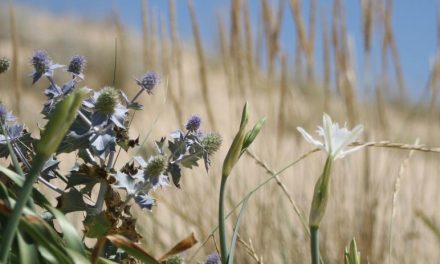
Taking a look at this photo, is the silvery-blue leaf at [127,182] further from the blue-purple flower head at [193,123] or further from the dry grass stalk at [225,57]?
the dry grass stalk at [225,57]

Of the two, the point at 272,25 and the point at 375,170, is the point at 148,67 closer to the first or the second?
the point at 272,25

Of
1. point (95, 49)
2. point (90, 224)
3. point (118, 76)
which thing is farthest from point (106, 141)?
point (95, 49)

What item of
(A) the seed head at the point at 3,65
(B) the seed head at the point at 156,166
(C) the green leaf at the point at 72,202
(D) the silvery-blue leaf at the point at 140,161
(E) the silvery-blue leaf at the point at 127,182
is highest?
(A) the seed head at the point at 3,65

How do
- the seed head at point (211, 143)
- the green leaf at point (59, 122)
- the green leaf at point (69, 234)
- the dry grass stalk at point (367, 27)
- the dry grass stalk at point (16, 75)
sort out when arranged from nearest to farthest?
the green leaf at point (59, 122) < the green leaf at point (69, 234) < the seed head at point (211, 143) < the dry grass stalk at point (16, 75) < the dry grass stalk at point (367, 27)

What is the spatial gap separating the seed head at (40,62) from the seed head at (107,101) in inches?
4.5

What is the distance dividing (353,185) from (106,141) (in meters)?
1.78

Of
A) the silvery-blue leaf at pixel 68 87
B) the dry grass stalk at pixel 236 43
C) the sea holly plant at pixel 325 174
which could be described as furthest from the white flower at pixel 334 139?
the dry grass stalk at pixel 236 43

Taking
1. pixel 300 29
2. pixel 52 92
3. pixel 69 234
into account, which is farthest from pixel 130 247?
pixel 300 29

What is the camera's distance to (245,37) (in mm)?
2336

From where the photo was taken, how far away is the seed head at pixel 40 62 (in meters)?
0.93

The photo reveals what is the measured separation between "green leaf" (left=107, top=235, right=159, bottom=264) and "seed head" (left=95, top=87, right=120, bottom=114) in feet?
0.60

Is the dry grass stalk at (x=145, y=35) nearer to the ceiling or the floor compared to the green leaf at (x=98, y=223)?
nearer to the ceiling

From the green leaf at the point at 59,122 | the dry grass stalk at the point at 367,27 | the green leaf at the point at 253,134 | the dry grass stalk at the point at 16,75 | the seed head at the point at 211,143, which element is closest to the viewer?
the green leaf at the point at 59,122

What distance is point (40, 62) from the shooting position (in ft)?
3.06
